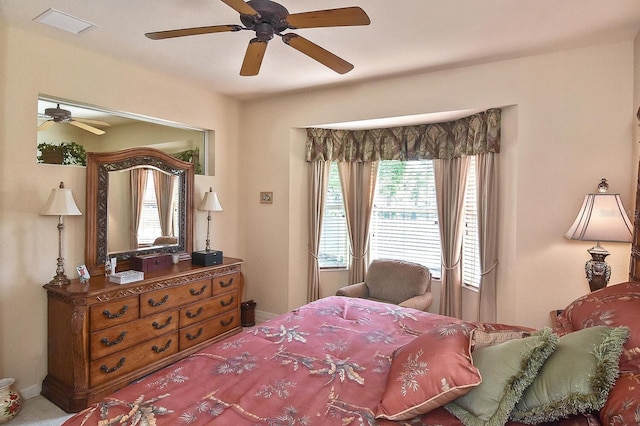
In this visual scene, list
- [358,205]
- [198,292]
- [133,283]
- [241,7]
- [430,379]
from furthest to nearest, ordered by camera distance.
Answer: [358,205], [198,292], [133,283], [241,7], [430,379]

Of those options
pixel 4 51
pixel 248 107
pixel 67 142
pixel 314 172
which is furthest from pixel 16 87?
pixel 314 172

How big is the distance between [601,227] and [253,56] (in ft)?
8.36

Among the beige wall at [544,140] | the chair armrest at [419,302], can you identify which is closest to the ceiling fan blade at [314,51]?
the beige wall at [544,140]

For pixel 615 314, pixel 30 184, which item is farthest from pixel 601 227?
pixel 30 184

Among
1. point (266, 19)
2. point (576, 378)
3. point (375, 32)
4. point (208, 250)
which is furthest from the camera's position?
point (208, 250)

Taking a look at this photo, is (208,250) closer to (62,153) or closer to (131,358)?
(131,358)

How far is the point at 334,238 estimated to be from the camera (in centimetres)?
429

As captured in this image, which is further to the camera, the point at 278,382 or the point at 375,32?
the point at 375,32

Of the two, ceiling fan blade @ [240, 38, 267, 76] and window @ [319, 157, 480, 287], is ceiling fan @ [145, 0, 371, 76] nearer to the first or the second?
ceiling fan blade @ [240, 38, 267, 76]

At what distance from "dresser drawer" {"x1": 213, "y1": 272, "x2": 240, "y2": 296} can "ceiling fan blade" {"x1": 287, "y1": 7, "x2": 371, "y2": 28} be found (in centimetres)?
262

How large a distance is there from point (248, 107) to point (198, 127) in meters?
0.75

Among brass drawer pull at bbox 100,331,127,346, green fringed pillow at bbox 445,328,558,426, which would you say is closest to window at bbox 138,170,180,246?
brass drawer pull at bbox 100,331,127,346

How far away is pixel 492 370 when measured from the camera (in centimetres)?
128

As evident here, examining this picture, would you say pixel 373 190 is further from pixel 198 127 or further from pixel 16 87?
pixel 16 87
